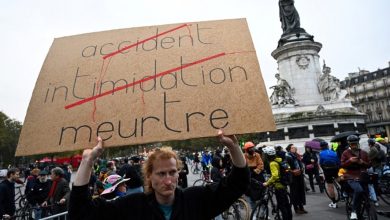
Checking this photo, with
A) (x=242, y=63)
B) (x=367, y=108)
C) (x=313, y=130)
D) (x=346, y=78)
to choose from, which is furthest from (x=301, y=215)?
Result: (x=346, y=78)

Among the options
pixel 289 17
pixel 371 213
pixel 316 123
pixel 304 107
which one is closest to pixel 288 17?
pixel 289 17

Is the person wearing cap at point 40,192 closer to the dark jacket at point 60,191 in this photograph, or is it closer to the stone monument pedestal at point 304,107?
the dark jacket at point 60,191

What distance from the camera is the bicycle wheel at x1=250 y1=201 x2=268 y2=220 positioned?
7.06 m

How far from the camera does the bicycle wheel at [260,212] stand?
7.06 metres

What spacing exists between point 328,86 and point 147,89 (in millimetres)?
26538

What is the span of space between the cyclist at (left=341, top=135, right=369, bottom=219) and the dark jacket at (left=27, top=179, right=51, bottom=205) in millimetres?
7549

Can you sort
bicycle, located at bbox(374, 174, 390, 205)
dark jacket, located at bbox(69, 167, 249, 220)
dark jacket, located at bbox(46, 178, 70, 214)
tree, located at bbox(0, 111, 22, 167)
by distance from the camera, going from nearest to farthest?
dark jacket, located at bbox(69, 167, 249, 220), dark jacket, located at bbox(46, 178, 70, 214), bicycle, located at bbox(374, 174, 390, 205), tree, located at bbox(0, 111, 22, 167)

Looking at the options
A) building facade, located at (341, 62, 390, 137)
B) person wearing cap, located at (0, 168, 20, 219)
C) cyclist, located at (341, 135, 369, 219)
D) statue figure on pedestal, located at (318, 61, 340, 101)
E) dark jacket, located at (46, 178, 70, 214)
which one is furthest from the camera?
building facade, located at (341, 62, 390, 137)

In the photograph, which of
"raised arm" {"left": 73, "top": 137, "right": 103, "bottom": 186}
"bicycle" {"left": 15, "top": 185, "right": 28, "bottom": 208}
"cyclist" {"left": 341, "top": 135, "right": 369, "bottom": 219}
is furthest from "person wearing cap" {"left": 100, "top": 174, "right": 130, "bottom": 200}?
"bicycle" {"left": 15, "top": 185, "right": 28, "bottom": 208}

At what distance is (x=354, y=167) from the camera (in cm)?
652

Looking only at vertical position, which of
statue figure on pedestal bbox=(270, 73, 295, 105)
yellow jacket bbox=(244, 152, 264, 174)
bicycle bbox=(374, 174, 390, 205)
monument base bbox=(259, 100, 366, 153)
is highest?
statue figure on pedestal bbox=(270, 73, 295, 105)

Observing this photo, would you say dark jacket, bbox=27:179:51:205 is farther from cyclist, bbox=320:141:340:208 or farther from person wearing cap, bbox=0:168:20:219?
cyclist, bbox=320:141:340:208

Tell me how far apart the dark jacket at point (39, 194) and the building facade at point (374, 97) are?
73516 mm

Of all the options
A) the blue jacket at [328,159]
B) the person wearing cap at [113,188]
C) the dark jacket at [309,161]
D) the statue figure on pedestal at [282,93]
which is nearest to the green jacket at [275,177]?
the blue jacket at [328,159]
